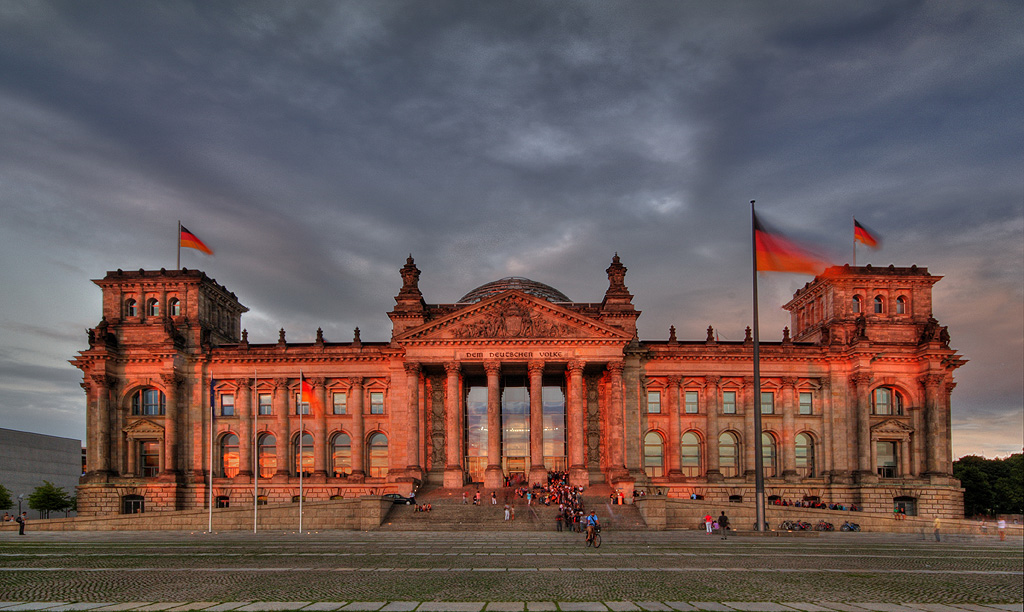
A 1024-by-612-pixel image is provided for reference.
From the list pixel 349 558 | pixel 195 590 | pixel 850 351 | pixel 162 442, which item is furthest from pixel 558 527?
pixel 162 442

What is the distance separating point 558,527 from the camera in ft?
177

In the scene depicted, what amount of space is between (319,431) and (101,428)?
1964 centimetres

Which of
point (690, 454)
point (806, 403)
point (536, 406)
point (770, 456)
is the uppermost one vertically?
point (536, 406)

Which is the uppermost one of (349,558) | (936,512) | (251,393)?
(251,393)

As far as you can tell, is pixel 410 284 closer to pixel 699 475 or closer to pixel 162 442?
pixel 162 442

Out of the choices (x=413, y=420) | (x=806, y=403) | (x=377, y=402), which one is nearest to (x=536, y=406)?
(x=413, y=420)

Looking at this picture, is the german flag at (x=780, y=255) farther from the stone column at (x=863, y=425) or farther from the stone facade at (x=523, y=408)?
the stone column at (x=863, y=425)

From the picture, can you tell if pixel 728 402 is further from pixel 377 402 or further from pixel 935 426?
pixel 377 402

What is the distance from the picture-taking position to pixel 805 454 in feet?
255

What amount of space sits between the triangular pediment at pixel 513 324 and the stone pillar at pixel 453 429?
3.15 m

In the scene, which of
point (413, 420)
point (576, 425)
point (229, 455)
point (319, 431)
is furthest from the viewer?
point (229, 455)

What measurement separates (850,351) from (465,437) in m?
37.2

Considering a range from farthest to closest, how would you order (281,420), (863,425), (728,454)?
(728,454) → (281,420) → (863,425)

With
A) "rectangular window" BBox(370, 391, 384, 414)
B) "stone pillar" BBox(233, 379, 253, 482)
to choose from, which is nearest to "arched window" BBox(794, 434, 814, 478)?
"rectangular window" BBox(370, 391, 384, 414)
